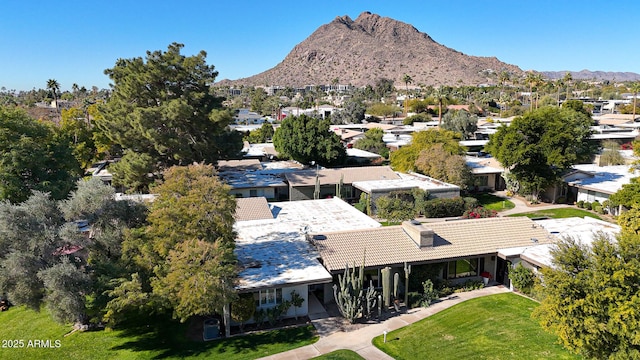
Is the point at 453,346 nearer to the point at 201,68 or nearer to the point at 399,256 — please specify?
the point at 399,256

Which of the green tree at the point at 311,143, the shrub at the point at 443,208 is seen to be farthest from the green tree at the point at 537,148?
the green tree at the point at 311,143

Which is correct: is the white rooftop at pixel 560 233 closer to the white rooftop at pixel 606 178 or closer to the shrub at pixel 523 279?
the shrub at pixel 523 279

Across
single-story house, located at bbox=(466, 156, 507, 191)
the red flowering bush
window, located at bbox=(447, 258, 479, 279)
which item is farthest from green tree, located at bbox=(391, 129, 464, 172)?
window, located at bbox=(447, 258, 479, 279)

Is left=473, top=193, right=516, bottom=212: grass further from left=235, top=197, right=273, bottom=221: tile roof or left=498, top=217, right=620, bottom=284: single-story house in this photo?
left=235, top=197, right=273, bottom=221: tile roof

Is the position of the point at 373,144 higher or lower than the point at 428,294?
higher

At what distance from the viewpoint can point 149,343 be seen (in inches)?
805

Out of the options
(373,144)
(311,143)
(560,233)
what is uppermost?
(311,143)

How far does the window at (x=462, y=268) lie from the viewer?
25798mm

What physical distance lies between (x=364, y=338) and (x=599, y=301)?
9692 mm

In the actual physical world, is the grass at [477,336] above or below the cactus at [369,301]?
below

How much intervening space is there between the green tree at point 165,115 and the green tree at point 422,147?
19.5 m

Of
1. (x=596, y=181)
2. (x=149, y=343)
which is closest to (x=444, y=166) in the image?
(x=596, y=181)

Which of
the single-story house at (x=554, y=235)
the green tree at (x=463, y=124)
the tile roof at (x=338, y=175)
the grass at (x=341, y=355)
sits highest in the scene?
the green tree at (x=463, y=124)

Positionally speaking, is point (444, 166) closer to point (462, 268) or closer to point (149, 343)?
point (462, 268)
